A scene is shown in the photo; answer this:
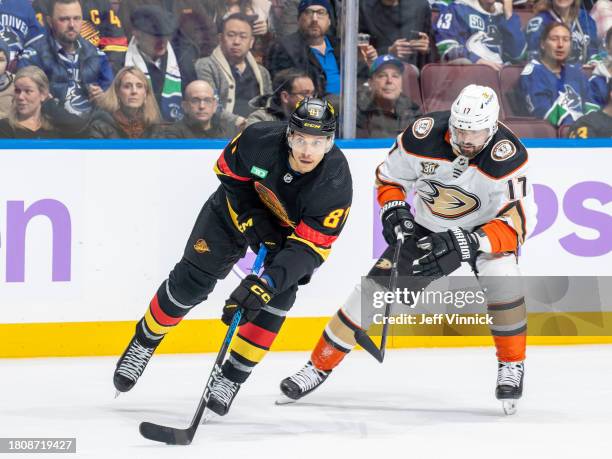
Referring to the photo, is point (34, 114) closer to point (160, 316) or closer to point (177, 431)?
point (160, 316)

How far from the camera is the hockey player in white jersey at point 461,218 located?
4.09 metres

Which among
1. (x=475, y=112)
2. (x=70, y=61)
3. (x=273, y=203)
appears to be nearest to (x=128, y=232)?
(x=70, y=61)

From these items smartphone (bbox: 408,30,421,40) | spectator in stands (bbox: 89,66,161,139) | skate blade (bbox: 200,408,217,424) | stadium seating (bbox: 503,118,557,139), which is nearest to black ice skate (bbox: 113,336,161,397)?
skate blade (bbox: 200,408,217,424)

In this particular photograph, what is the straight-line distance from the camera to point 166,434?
355cm

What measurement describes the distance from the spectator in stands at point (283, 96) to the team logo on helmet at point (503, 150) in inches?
53.4

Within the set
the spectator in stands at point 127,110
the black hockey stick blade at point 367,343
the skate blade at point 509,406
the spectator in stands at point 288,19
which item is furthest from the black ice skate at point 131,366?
the spectator in stands at point 288,19

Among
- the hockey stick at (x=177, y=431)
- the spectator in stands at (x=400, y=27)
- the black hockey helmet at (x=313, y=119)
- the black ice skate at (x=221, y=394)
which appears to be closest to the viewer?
the hockey stick at (x=177, y=431)

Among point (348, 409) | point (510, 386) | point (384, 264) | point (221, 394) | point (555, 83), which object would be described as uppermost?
point (555, 83)

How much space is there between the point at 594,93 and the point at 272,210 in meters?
2.23

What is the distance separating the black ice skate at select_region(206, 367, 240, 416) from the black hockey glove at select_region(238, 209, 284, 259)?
18.2 inches

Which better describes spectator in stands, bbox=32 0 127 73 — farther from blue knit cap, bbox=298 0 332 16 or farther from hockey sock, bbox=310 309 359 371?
hockey sock, bbox=310 309 359 371

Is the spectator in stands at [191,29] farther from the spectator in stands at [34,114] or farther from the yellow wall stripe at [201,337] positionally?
the yellow wall stripe at [201,337]

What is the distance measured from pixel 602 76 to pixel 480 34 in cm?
65

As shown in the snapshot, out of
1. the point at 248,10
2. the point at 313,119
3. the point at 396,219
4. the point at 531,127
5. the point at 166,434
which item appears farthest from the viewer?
the point at 531,127
